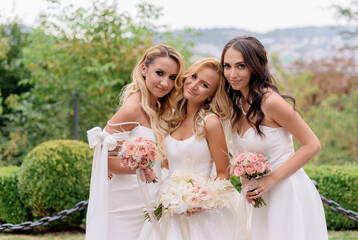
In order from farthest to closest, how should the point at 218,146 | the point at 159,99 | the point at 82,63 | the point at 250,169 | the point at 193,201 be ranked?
1. the point at 82,63
2. the point at 159,99
3. the point at 218,146
4. the point at 193,201
5. the point at 250,169

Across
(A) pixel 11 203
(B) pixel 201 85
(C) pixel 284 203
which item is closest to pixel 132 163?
(B) pixel 201 85

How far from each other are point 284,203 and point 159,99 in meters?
1.69

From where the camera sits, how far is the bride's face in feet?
12.9

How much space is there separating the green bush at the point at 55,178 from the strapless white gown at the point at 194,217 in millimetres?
3046

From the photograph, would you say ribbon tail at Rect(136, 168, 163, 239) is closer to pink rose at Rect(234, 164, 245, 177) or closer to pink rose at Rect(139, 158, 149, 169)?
pink rose at Rect(139, 158, 149, 169)

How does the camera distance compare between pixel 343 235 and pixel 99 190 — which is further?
pixel 343 235

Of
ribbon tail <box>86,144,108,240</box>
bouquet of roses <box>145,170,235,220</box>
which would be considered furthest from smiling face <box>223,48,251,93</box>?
ribbon tail <box>86,144,108,240</box>

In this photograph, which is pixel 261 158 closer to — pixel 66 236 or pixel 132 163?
pixel 132 163

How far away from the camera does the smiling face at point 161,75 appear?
13.3 feet

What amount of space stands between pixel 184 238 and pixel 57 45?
6999 mm

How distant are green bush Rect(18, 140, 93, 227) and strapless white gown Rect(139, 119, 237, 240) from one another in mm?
3046

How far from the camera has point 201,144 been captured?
3.85 meters

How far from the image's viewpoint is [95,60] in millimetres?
8805

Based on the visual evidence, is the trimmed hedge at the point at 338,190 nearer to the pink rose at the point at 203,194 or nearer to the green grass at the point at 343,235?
the green grass at the point at 343,235
